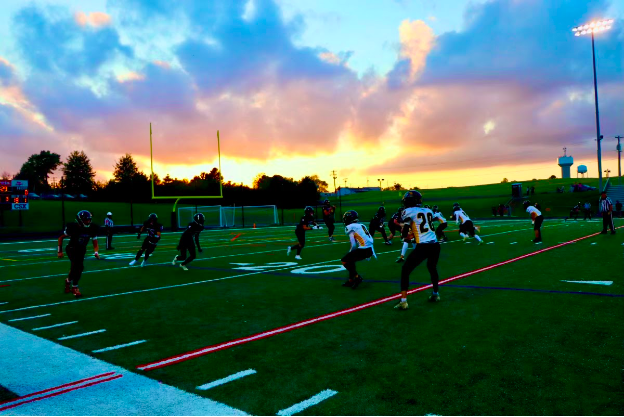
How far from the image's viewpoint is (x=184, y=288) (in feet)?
32.4

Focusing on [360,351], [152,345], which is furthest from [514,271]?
[152,345]

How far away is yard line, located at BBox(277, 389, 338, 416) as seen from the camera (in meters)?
3.70

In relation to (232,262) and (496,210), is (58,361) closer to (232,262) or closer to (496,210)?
(232,262)

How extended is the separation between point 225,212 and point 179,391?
160ft

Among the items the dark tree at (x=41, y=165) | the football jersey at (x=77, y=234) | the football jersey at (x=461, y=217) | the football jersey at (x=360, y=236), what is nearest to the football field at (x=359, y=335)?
the football jersey at (x=360, y=236)

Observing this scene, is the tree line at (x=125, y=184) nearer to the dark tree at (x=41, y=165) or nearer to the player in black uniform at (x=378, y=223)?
the dark tree at (x=41, y=165)

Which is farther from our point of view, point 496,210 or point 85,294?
point 496,210

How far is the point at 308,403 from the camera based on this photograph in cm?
387

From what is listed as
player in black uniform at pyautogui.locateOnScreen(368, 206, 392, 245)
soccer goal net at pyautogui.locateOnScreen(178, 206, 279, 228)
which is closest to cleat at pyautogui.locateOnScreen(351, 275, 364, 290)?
player in black uniform at pyautogui.locateOnScreen(368, 206, 392, 245)

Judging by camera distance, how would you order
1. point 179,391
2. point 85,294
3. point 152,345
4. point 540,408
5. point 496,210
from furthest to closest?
1. point 496,210
2. point 85,294
3. point 152,345
4. point 179,391
5. point 540,408

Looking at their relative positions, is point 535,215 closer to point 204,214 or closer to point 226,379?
point 226,379

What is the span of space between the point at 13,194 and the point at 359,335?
36.1 metres

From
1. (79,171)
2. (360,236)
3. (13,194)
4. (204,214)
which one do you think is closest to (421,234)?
(360,236)

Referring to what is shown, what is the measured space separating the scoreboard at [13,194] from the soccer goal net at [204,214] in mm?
17278
